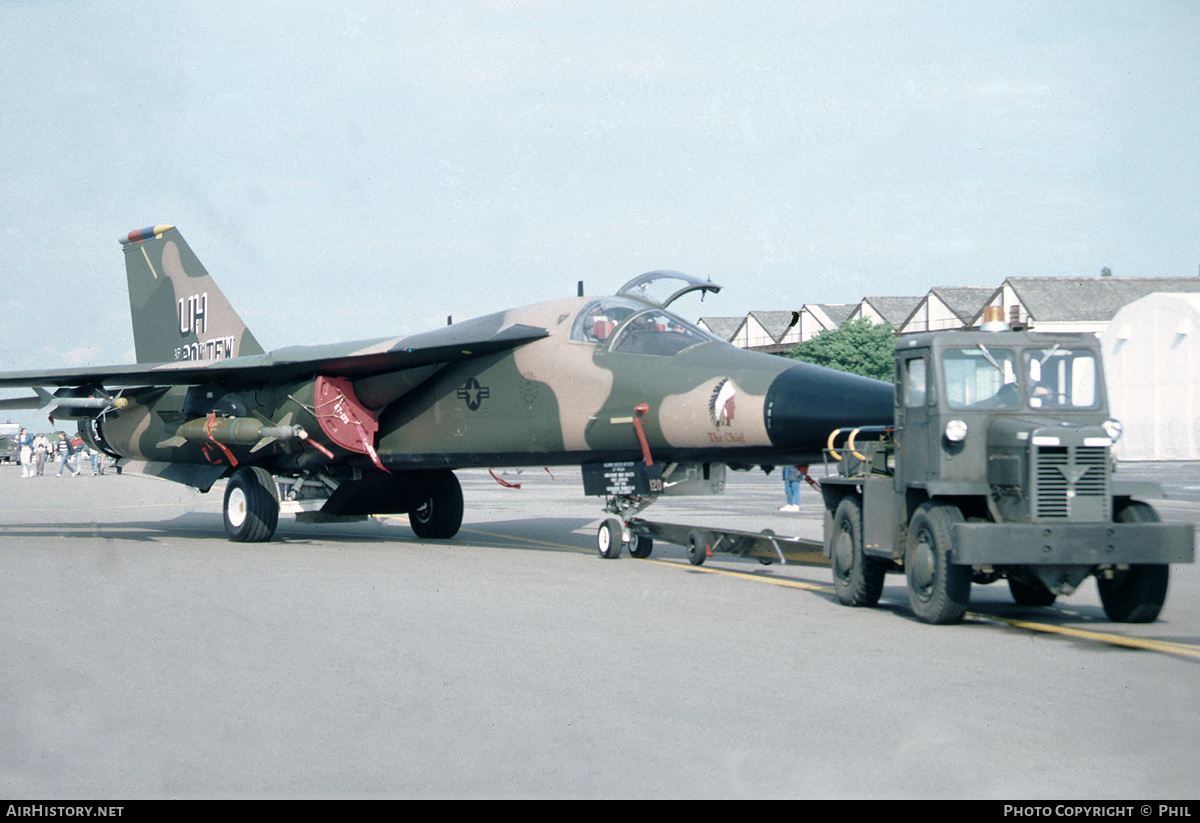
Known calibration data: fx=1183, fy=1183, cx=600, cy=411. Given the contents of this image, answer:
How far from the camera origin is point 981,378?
862cm

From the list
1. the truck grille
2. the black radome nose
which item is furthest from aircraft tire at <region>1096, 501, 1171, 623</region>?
the black radome nose

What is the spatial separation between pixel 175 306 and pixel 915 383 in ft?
50.1

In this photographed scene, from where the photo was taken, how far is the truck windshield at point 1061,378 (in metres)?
8.57

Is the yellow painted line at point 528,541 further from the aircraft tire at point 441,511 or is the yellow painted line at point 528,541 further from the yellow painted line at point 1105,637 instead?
the yellow painted line at point 1105,637

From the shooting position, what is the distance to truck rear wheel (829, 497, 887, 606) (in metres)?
9.40

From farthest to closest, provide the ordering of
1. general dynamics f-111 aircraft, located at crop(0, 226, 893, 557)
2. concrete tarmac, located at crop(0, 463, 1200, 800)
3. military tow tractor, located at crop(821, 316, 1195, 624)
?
general dynamics f-111 aircraft, located at crop(0, 226, 893, 557) < military tow tractor, located at crop(821, 316, 1195, 624) < concrete tarmac, located at crop(0, 463, 1200, 800)

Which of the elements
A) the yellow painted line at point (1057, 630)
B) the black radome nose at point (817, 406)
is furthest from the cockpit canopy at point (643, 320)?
the yellow painted line at point (1057, 630)

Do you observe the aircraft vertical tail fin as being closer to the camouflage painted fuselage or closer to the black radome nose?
the camouflage painted fuselage

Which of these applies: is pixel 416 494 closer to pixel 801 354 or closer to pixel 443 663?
pixel 443 663

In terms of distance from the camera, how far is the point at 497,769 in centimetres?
489

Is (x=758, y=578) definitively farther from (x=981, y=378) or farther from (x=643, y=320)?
(x=981, y=378)

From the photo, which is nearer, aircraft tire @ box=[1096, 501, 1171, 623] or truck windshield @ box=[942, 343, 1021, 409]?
aircraft tire @ box=[1096, 501, 1171, 623]

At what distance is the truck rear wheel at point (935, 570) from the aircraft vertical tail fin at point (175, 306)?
44.8ft

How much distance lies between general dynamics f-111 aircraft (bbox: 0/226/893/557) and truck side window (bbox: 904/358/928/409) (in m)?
1.60
